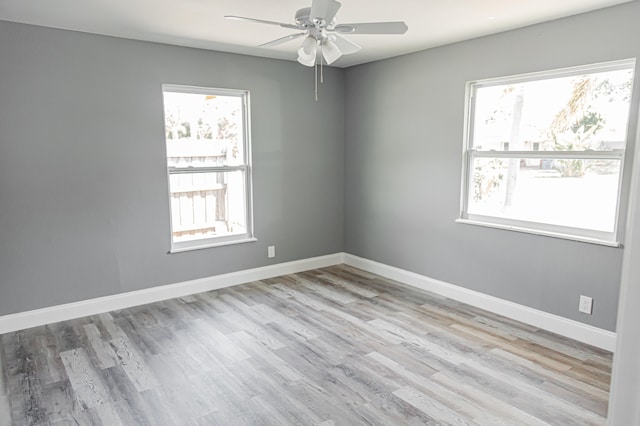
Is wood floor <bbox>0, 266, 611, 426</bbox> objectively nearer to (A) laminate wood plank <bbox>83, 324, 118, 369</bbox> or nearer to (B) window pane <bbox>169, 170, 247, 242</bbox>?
(A) laminate wood plank <bbox>83, 324, 118, 369</bbox>

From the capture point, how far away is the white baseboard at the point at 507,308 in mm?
3299

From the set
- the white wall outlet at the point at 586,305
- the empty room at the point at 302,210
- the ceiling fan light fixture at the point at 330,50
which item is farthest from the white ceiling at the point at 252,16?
the white wall outlet at the point at 586,305

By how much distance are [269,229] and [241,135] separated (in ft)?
3.65

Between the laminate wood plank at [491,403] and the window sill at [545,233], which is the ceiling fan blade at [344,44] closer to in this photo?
the window sill at [545,233]

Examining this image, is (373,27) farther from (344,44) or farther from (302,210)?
(302,210)

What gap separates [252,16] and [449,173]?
7.63 ft

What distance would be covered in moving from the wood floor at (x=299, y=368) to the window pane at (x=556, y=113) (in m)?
1.56

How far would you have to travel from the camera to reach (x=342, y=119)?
5445mm

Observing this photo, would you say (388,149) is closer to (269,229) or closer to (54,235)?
(269,229)

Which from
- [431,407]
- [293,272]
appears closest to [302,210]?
[293,272]

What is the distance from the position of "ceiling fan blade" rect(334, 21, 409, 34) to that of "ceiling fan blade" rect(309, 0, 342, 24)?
131 mm

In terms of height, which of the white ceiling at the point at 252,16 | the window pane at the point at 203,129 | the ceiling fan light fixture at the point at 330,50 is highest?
the white ceiling at the point at 252,16

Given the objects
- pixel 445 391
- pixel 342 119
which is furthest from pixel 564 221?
pixel 342 119

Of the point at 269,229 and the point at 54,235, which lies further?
the point at 269,229
